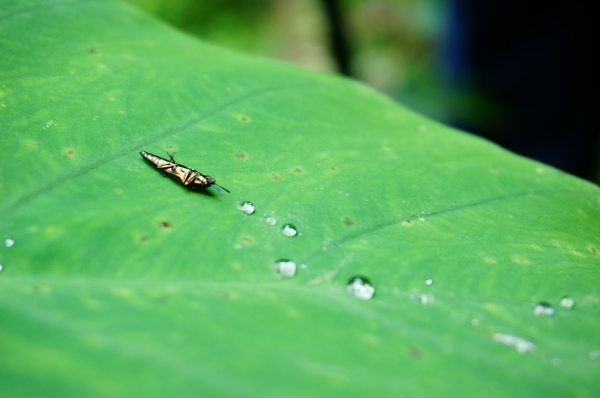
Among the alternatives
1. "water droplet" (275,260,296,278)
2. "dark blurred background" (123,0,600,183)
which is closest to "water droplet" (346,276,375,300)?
"water droplet" (275,260,296,278)

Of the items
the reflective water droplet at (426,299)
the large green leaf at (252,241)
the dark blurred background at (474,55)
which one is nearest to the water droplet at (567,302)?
the large green leaf at (252,241)

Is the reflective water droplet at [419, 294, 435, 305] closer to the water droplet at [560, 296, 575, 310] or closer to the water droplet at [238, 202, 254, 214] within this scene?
the water droplet at [560, 296, 575, 310]

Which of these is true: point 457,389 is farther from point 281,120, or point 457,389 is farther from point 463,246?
point 281,120

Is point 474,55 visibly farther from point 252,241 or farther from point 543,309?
point 252,241

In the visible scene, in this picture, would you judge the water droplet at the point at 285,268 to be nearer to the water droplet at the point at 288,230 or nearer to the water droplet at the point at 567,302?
the water droplet at the point at 288,230

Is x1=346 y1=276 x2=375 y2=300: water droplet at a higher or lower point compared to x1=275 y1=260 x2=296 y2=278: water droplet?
higher

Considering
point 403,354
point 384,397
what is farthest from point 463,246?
point 384,397

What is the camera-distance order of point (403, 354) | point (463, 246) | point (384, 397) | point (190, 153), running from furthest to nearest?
point (190, 153) → point (463, 246) → point (403, 354) → point (384, 397)
